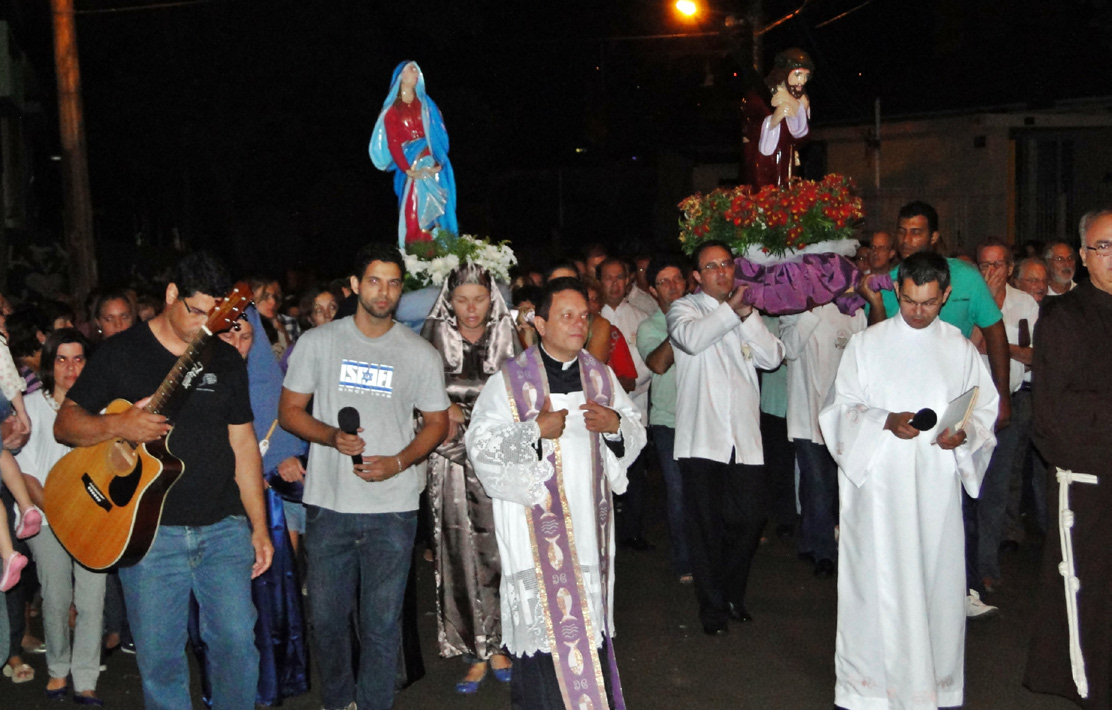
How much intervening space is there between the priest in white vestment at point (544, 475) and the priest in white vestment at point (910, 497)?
1.31 m

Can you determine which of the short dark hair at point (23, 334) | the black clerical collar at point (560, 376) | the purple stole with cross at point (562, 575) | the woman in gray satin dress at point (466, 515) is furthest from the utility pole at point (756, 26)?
the purple stole with cross at point (562, 575)

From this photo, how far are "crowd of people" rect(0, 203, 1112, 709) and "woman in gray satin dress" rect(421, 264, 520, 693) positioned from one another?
2cm

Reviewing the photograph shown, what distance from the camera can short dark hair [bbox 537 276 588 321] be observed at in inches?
224

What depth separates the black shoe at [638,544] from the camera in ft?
33.6

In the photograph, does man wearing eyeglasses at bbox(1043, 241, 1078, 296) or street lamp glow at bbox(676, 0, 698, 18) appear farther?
street lamp glow at bbox(676, 0, 698, 18)

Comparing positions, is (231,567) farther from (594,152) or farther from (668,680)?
(594,152)

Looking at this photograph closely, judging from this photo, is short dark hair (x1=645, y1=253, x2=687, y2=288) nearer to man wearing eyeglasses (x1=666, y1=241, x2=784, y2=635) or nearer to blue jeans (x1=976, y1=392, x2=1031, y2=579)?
man wearing eyeglasses (x1=666, y1=241, x2=784, y2=635)

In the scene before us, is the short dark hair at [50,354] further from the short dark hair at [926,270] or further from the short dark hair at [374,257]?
the short dark hair at [926,270]

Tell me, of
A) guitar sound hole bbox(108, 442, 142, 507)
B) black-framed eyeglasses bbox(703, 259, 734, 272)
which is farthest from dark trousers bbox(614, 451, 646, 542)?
guitar sound hole bbox(108, 442, 142, 507)

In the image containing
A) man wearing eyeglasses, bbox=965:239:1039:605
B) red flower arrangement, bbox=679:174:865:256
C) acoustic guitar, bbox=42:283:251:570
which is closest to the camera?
acoustic guitar, bbox=42:283:251:570

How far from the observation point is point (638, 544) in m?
10.3

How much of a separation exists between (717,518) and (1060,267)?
4.76m

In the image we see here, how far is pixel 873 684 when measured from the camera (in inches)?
243

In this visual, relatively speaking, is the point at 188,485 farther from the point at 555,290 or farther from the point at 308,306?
the point at 308,306
